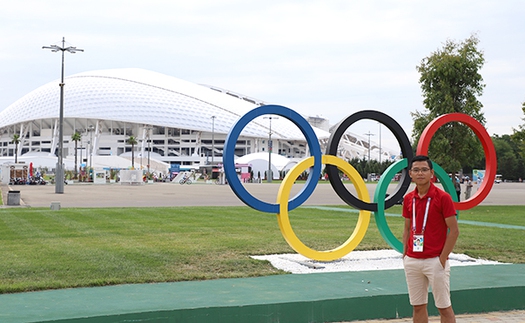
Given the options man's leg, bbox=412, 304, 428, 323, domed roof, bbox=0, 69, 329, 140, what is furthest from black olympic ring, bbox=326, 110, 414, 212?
domed roof, bbox=0, 69, 329, 140

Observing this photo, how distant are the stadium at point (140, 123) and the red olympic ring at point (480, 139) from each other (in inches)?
3533

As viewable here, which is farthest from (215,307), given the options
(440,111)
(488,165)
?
(440,111)

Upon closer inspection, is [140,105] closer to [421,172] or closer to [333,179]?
[333,179]

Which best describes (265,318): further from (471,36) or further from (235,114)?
(235,114)

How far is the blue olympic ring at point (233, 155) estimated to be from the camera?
9.71 meters

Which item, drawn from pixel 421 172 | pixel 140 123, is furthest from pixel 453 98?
pixel 140 123

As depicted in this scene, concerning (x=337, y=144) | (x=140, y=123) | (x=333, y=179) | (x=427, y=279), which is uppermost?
(x=140, y=123)

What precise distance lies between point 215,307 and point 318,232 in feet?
27.3

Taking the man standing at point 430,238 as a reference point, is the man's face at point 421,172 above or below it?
above

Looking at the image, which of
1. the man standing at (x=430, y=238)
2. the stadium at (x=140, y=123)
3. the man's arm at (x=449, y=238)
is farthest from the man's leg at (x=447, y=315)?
the stadium at (x=140, y=123)

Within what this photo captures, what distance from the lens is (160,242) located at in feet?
39.3

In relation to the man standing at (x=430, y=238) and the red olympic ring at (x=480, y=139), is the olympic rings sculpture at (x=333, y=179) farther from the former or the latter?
the man standing at (x=430, y=238)

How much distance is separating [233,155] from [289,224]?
4.65ft

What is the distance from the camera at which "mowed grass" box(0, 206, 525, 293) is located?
28.2ft
